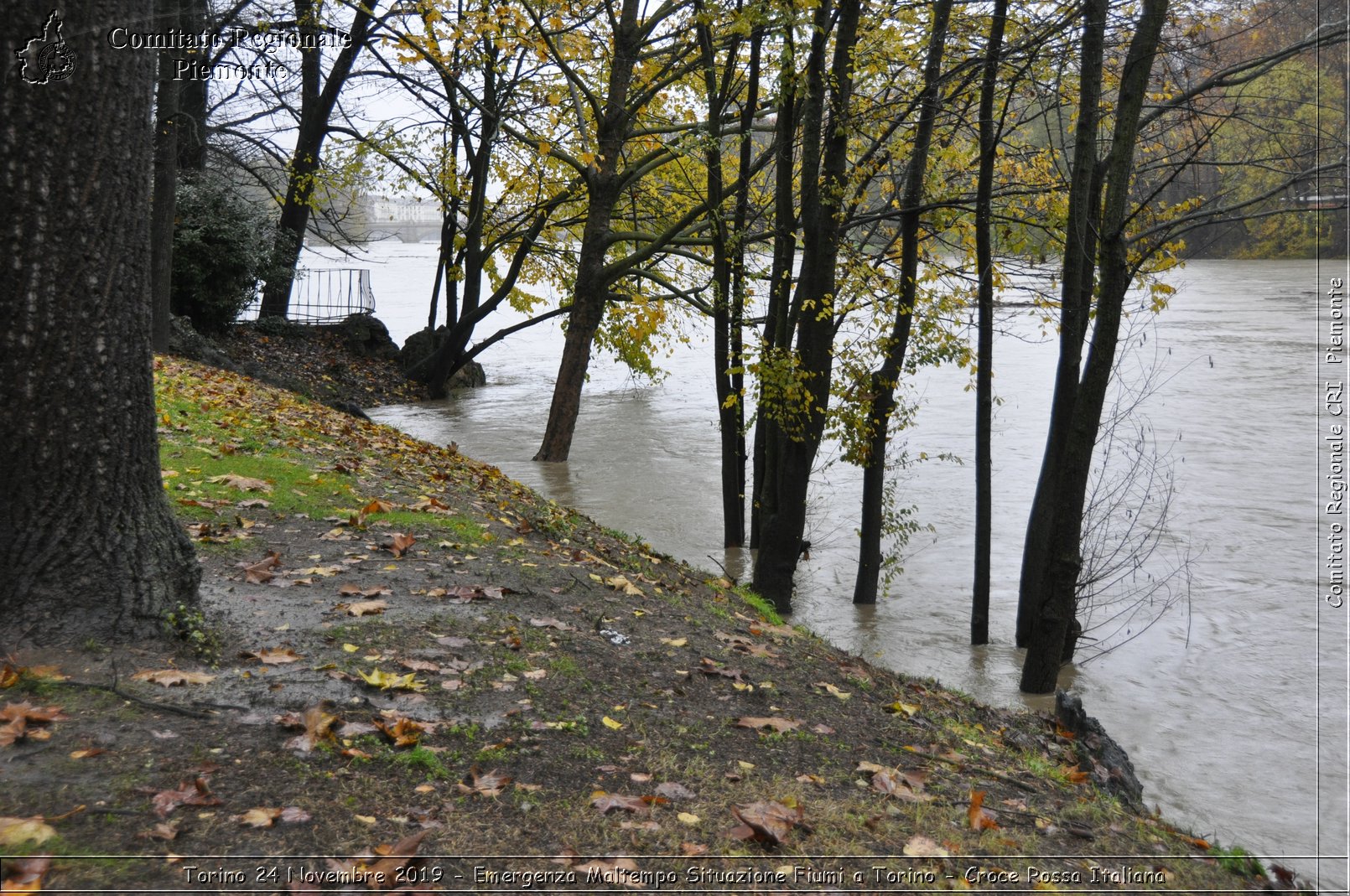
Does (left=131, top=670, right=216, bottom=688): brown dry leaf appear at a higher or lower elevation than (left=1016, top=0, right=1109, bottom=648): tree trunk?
lower

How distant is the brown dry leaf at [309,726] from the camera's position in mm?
3675

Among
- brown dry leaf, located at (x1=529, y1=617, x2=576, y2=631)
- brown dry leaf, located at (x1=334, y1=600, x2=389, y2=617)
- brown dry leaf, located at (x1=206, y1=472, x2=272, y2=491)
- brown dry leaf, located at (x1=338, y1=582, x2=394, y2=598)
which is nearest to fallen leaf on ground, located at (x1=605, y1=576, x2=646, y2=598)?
brown dry leaf, located at (x1=529, y1=617, x2=576, y2=631)

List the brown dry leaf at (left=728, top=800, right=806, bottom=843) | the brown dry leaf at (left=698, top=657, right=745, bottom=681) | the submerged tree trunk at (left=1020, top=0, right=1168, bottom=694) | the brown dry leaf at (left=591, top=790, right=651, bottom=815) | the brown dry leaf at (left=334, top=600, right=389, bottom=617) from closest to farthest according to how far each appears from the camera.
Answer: the brown dry leaf at (left=728, top=800, right=806, bottom=843)
the brown dry leaf at (left=591, top=790, right=651, bottom=815)
the brown dry leaf at (left=334, top=600, right=389, bottom=617)
the brown dry leaf at (left=698, top=657, right=745, bottom=681)
the submerged tree trunk at (left=1020, top=0, right=1168, bottom=694)

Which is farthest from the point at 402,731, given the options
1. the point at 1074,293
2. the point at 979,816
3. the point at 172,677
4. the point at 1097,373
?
the point at 1074,293

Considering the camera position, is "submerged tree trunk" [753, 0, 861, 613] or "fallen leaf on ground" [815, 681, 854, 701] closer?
"fallen leaf on ground" [815, 681, 854, 701]

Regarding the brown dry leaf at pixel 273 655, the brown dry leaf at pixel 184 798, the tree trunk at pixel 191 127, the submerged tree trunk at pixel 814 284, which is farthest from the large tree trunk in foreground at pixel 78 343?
the tree trunk at pixel 191 127

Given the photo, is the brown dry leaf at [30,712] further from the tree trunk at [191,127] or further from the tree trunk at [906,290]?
the tree trunk at [191,127]

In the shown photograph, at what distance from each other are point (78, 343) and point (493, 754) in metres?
2.28

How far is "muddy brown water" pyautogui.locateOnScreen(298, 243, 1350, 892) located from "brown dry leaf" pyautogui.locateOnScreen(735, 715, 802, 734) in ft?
11.7

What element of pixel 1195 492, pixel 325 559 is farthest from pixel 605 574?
pixel 1195 492

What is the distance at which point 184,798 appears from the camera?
3193mm

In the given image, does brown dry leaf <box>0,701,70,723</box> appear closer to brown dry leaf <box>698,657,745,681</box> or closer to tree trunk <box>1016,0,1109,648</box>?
brown dry leaf <box>698,657,745,681</box>

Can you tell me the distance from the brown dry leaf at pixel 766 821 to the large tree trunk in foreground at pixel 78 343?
8.25 feet

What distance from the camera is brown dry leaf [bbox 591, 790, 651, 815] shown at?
3.63 m
